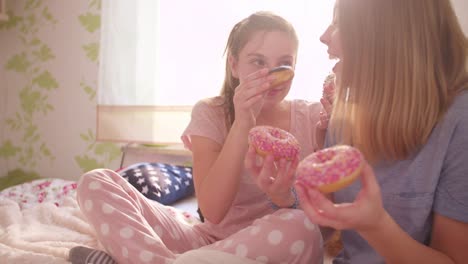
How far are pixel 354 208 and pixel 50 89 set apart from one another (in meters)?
2.89

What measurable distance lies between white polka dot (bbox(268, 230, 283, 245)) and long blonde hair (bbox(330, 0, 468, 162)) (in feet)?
0.88

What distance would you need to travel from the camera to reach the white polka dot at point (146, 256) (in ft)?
2.85

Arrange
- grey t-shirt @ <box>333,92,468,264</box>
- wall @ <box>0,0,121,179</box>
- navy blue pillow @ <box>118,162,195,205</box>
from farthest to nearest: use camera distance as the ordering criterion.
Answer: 1. wall @ <box>0,0,121,179</box>
2. navy blue pillow @ <box>118,162,195,205</box>
3. grey t-shirt @ <box>333,92,468,264</box>

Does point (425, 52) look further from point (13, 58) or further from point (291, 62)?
point (13, 58)

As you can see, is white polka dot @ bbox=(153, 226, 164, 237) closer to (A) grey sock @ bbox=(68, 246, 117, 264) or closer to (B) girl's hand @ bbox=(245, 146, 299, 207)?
(A) grey sock @ bbox=(68, 246, 117, 264)

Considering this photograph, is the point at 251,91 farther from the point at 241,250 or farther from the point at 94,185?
the point at 94,185

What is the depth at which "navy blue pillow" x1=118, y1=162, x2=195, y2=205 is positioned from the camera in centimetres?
178

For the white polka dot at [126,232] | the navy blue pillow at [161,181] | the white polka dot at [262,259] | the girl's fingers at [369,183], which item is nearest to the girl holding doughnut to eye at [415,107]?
the girl's fingers at [369,183]

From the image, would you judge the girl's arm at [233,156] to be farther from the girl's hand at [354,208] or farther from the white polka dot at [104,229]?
the girl's hand at [354,208]

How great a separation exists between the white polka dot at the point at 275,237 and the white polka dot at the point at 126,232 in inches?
14.1

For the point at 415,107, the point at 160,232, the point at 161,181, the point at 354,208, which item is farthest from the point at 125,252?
the point at 161,181

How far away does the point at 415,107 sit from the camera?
0.66 meters

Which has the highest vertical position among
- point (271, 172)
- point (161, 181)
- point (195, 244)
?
point (271, 172)

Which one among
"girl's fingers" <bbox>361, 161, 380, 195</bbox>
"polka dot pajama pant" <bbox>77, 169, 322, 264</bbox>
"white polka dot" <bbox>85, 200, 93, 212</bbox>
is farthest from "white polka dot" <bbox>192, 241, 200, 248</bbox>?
"girl's fingers" <bbox>361, 161, 380, 195</bbox>
